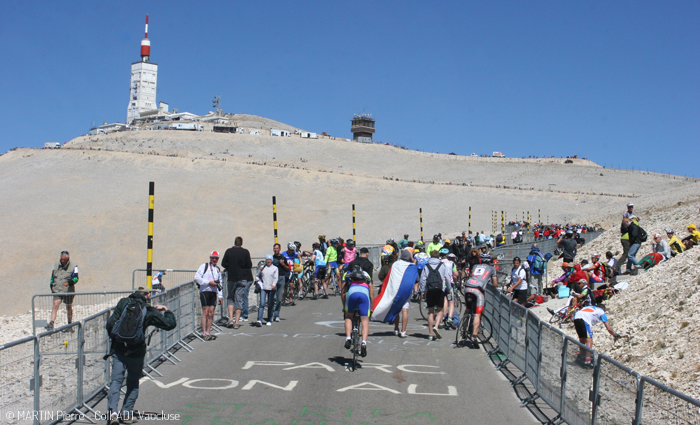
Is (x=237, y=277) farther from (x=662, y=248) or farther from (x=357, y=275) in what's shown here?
(x=662, y=248)

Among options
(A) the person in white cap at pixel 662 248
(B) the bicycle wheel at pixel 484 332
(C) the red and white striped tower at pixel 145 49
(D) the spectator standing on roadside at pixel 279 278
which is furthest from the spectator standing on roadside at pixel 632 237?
(C) the red and white striped tower at pixel 145 49

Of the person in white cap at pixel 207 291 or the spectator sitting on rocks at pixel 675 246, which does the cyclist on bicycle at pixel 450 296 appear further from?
the spectator sitting on rocks at pixel 675 246

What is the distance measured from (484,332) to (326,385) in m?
6.09

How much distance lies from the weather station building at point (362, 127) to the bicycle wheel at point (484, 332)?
150m

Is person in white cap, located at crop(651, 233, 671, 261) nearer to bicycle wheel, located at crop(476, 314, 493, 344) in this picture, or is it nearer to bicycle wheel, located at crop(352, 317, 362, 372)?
bicycle wheel, located at crop(476, 314, 493, 344)

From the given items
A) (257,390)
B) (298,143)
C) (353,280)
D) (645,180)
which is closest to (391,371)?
(353,280)

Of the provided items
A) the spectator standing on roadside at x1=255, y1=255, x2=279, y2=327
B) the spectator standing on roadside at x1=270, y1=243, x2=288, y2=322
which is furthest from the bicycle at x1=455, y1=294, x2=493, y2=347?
the spectator standing on roadside at x1=270, y1=243, x2=288, y2=322

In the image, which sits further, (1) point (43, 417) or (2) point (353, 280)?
(2) point (353, 280)

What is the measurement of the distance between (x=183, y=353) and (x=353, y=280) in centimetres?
340

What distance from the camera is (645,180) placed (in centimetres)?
10288

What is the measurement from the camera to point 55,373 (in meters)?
7.03

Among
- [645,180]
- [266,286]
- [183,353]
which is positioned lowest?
[183,353]

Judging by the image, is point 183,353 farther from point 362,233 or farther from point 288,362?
point 362,233

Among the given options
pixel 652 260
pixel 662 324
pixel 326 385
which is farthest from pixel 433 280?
pixel 652 260
